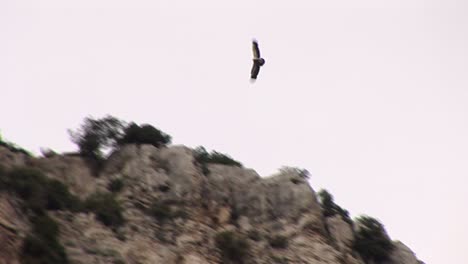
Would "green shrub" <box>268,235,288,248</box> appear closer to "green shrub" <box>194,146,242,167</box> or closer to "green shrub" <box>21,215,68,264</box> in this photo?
"green shrub" <box>194,146,242,167</box>

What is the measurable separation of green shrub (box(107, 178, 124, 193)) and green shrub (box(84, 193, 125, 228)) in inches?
90.4

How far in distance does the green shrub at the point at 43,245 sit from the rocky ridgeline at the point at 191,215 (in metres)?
1.25

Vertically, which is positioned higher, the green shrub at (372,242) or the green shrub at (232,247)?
the green shrub at (372,242)

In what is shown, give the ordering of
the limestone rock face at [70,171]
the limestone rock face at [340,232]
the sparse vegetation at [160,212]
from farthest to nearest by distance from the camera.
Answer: the limestone rock face at [340,232]
the limestone rock face at [70,171]
the sparse vegetation at [160,212]

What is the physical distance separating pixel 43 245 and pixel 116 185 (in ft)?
40.4

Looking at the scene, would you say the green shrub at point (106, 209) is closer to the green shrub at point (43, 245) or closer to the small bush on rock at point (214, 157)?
the green shrub at point (43, 245)

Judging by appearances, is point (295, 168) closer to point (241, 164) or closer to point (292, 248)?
point (241, 164)

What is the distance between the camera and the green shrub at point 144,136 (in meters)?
47.1

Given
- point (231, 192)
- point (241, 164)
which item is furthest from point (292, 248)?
point (241, 164)

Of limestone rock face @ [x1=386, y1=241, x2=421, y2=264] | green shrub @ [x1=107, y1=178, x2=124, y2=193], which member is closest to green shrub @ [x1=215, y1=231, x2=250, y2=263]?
green shrub @ [x1=107, y1=178, x2=124, y2=193]

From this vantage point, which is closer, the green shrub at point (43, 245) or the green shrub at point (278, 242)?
the green shrub at point (43, 245)

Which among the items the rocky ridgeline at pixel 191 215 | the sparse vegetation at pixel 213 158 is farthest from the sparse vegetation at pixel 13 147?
the sparse vegetation at pixel 213 158

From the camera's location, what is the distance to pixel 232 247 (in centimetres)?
3969

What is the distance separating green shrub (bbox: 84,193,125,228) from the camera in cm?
3825
